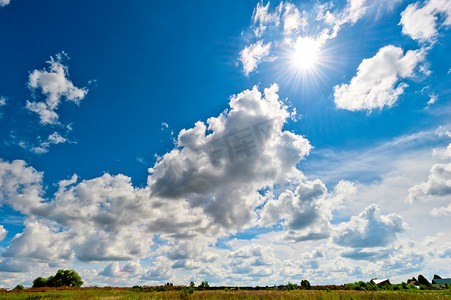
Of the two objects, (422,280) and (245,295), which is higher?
(245,295)

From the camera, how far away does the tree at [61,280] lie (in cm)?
7750

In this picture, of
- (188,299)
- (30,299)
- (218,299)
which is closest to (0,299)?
(30,299)

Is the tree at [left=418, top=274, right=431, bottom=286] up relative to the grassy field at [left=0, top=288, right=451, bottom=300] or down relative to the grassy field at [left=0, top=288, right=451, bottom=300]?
down

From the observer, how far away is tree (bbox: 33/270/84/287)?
77.5 m

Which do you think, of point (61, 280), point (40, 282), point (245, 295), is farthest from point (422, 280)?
point (40, 282)

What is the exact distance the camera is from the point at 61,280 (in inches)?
3189

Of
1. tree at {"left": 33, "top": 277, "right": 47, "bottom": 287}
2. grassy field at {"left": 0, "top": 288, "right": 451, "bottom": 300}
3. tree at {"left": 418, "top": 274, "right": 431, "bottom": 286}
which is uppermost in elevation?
grassy field at {"left": 0, "top": 288, "right": 451, "bottom": 300}

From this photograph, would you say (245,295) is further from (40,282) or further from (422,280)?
(422,280)

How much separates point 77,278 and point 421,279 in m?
166

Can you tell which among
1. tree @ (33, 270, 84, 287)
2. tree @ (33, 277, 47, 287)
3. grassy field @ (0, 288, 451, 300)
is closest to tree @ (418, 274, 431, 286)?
grassy field @ (0, 288, 451, 300)

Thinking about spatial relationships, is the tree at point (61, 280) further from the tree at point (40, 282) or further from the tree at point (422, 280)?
the tree at point (422, 280)

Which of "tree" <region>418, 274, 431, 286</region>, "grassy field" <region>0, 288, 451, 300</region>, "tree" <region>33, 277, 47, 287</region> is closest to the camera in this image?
"grassy field" <region>0, 288, 451, 300</region>

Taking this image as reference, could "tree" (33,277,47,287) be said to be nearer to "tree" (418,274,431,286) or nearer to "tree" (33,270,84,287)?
"tree" (33,270,84,287)

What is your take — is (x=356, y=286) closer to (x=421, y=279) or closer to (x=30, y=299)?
(x=30, y=299)
